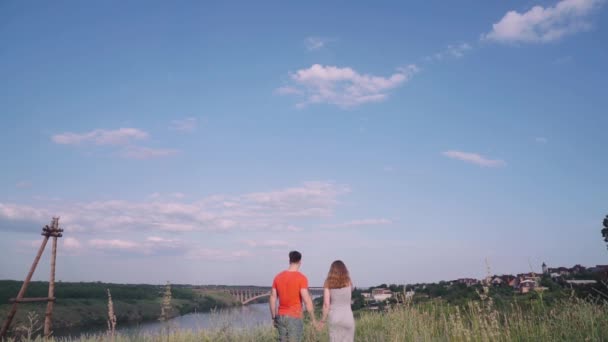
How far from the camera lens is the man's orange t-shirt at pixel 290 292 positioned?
6.91 meters

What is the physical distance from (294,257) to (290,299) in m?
0.67

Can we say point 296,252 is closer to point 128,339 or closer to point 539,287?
point 539,287

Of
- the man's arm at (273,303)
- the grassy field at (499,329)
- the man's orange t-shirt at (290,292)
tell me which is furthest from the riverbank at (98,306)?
the man's orange t-shirt at (290,292)

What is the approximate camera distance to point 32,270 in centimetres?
1487

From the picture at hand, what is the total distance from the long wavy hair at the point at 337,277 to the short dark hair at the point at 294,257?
1.80 feet

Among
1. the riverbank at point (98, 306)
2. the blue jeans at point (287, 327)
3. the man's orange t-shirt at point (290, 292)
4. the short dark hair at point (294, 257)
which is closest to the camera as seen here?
the blue jeans at point (287, 327)

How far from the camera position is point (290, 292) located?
6.93 metres

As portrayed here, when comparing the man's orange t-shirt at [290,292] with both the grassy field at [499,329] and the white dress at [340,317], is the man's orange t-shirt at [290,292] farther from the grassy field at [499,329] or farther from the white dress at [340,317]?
the white dress at [340,317]

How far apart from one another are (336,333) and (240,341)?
340cm

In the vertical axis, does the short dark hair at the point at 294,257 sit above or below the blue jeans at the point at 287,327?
above

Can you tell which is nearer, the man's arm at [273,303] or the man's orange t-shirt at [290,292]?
the man's orange t-shirt at [290,292]

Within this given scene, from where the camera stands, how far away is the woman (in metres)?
6.81

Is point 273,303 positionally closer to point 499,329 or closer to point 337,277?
point 337,277

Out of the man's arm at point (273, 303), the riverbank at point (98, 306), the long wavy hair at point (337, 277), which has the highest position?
the long wavy hair at point (337, 277)
